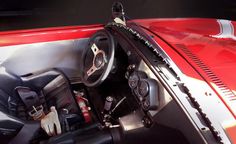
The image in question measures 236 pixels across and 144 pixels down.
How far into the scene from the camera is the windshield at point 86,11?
312cm

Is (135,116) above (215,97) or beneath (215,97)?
beneath

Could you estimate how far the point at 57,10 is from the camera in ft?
10.9

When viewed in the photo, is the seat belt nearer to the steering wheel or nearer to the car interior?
the car interior

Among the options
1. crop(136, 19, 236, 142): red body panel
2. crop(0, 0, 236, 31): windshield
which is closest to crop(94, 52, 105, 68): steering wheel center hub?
crop(136, 19, 236, 142): red body panel

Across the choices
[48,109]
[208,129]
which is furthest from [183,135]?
[48,109]

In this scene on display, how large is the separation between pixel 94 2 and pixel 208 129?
265 cm

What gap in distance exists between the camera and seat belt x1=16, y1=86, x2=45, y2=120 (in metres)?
1.69

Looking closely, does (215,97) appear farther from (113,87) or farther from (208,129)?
(113,87)

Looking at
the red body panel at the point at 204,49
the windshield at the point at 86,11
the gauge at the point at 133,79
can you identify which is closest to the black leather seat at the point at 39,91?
the gauge at the point at 133,79

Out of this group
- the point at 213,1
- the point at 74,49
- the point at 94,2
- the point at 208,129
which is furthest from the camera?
the point at 213,1

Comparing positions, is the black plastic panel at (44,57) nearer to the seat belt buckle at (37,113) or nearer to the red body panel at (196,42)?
the red body panel at (196,42)

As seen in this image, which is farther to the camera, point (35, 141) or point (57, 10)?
point (57, 10)

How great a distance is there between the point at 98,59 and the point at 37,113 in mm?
465

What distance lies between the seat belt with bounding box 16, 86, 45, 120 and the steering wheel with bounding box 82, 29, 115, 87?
33 cm
